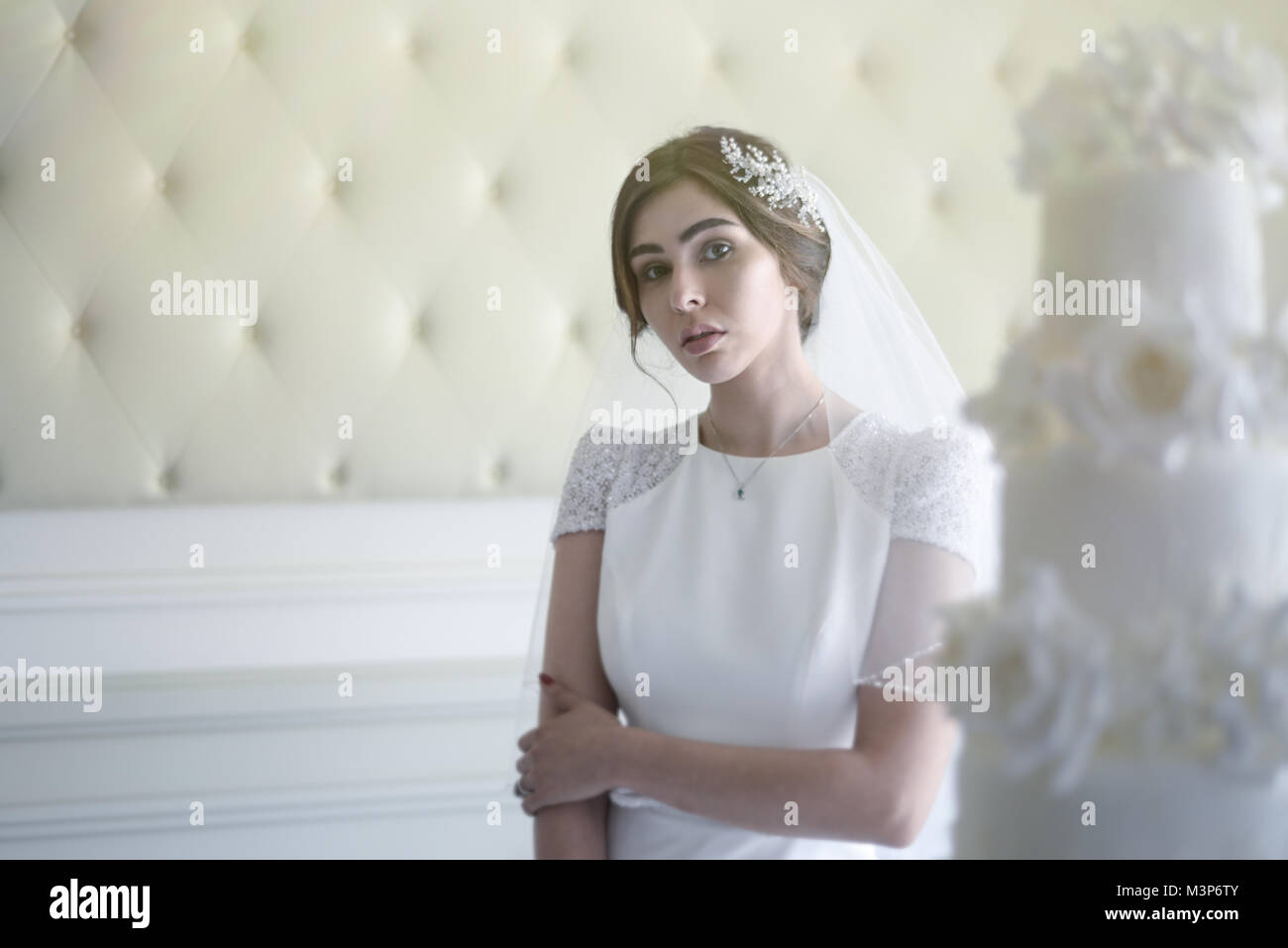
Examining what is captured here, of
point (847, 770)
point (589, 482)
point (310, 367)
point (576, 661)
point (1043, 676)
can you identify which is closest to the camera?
point (1043, 676)

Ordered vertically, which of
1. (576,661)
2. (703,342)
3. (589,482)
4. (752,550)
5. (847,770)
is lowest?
(847,770)

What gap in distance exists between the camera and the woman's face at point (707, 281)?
42.6 inches

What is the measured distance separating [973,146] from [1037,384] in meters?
1.24

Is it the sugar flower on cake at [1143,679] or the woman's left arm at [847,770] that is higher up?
the sugar flower on cake at [1143,679]

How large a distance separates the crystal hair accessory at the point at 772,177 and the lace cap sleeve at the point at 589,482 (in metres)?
0.35

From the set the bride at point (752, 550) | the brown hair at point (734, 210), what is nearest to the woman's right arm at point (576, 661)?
the bride at point (752, 550)

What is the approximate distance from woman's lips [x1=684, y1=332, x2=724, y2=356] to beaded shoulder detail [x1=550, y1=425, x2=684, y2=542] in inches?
6.4

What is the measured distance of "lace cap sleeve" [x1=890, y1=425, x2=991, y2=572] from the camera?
38.2 inches

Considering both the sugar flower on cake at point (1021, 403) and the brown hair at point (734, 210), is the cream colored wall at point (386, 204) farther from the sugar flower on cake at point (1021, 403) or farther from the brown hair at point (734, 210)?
the sugar flower on cake at point (1021, 403)

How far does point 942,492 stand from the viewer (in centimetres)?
99

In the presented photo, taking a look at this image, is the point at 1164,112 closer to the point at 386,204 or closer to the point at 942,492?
the point at 942,492

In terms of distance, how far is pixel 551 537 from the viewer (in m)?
1.18

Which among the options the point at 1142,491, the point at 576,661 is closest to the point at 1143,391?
the point at 1142,491

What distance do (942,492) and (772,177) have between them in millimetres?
409
